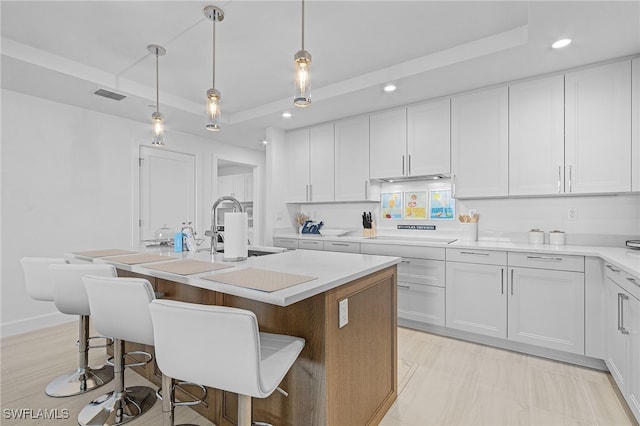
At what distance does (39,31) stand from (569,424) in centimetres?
454

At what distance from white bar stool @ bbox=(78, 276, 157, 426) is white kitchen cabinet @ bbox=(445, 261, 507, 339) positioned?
8.45 ft

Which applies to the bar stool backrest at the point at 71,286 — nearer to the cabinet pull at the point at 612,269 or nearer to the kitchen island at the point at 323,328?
the kitchen island at the point at 323,328

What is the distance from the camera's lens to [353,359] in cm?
153

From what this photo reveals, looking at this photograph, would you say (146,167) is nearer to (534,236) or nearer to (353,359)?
(353,359)

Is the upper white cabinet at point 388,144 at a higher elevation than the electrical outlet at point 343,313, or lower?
Answer: higher

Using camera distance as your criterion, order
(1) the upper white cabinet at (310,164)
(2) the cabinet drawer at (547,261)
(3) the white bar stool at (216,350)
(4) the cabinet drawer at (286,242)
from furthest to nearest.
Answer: (1) the upper white cabinet at (310,164)
(4) the cabinet drawer at (286,242)
(2) the cabinet drawer at (547,261)
(3) the white bar stool at (216,350)

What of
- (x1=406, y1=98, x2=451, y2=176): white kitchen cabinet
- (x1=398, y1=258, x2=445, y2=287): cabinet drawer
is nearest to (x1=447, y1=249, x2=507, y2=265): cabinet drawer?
(x1=398, y1=258, x2=445, y2=287): cabinet drawer

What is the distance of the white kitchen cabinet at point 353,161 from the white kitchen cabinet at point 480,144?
3.44ft

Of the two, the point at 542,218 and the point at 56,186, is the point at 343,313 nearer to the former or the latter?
the point at 542,218

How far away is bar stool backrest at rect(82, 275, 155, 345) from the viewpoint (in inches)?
57.1

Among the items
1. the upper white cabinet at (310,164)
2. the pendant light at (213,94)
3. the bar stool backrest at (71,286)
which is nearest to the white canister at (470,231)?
the upper white cabinet at (310,164)

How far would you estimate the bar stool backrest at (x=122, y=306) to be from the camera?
145 cm

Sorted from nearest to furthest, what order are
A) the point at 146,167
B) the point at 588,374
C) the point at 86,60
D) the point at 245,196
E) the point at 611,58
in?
the point at 588,374, the point at 611,58, the point at 86,60, the point at 146,167, the point at 245,196

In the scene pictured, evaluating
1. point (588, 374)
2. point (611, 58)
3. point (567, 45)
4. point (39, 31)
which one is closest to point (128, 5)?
point (39, 31)
